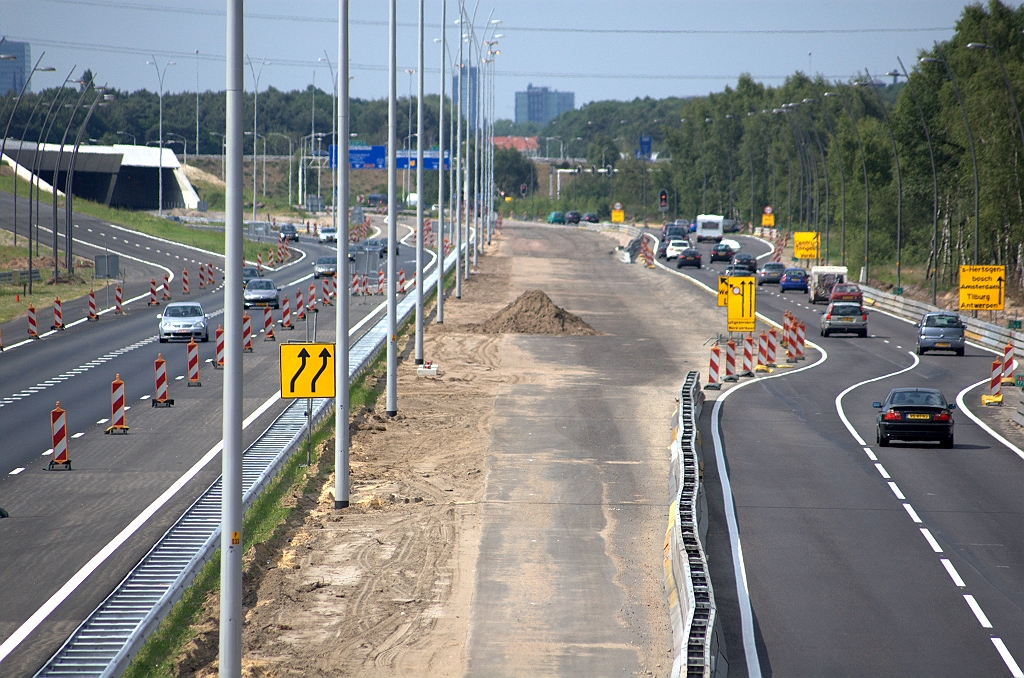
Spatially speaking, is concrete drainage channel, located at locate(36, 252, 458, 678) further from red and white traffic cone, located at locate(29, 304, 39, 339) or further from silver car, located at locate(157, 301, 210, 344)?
red and white traffic cone, located at locate(29, 304, 39, 339)

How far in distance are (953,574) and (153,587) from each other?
10.9 m

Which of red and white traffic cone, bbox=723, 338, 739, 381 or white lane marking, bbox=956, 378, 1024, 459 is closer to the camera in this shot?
white lane marking, bbox=956, 378, 1024, 459

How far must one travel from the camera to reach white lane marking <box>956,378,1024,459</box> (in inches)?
1127

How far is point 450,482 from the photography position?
23562 millimetres

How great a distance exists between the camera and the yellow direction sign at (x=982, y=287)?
51406 mm

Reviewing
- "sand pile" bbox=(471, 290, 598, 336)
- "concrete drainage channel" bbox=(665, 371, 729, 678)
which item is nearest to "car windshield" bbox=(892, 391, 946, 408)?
"concrete drainage channel" bbox=(665, 371, 729, 678)

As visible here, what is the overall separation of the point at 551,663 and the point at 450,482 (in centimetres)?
1005

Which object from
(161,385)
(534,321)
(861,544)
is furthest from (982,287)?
(861,544)

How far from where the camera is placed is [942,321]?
4972cm

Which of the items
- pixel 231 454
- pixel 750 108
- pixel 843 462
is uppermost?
pixel 750 108

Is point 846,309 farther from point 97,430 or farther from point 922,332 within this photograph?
point 97,430

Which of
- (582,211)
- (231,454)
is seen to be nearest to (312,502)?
(231,454)

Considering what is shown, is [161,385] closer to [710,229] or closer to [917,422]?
[917,422]

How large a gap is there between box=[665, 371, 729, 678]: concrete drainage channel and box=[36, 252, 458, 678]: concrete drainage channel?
5737 millimetres
